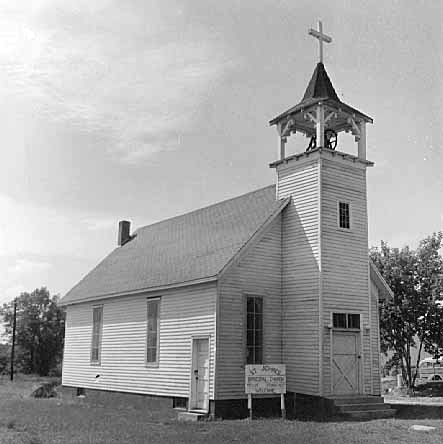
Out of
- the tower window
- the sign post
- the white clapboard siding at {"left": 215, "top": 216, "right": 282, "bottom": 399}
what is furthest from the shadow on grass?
the tower window

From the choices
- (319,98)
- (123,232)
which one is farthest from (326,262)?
(123,232)

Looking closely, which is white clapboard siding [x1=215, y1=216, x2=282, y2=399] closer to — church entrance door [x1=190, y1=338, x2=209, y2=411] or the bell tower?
the bell tower

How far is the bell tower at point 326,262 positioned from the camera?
784 inches

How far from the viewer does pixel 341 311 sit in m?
20.3

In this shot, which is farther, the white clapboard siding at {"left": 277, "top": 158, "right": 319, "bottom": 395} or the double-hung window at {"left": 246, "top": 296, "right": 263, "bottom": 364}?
the double-hung window at {"left": 246, "top": 296, "right": 263, "bottom": 364}

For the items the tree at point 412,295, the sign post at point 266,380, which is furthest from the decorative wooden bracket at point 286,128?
the tree at point 412,295

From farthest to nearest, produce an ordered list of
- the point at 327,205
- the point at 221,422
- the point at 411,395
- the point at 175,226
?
the point at 411,395 → the point at 175,226 → the point at 327,205 → the point at 221,422

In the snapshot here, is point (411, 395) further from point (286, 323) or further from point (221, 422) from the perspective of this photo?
point (221, 422)

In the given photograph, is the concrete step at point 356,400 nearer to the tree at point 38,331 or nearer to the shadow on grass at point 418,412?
the shadow on grass at point 418,412

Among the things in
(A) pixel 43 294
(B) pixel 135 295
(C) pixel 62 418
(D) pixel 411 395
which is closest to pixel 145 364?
(B) pixel 135 295

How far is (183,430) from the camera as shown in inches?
646

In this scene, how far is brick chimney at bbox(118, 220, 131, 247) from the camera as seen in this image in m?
33.6

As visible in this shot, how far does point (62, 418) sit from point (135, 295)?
6.14 m

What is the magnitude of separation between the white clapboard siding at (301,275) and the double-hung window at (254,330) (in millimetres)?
886
